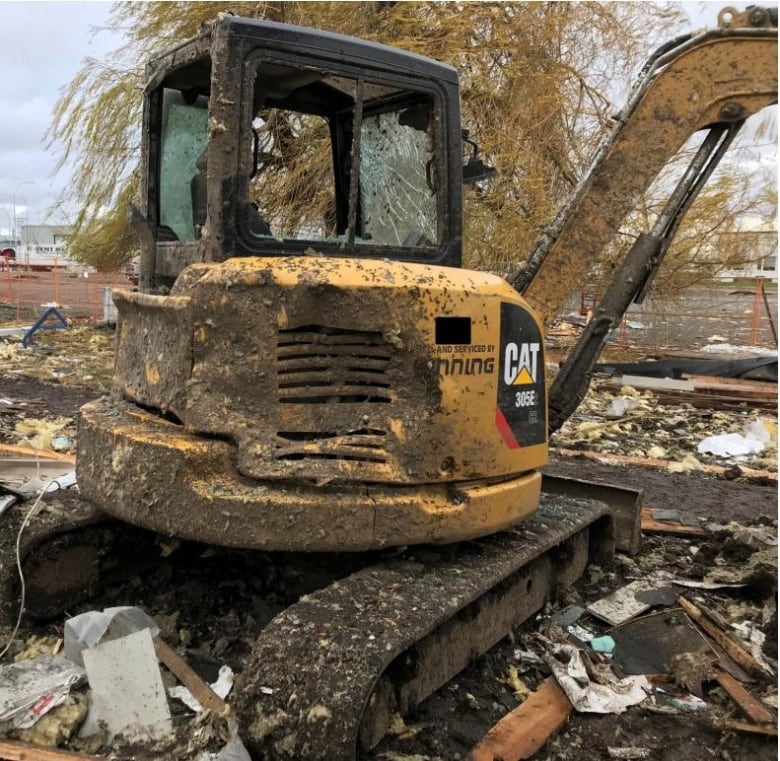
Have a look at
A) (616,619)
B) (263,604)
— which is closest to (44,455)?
(263,604)

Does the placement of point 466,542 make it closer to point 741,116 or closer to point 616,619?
point 616,619

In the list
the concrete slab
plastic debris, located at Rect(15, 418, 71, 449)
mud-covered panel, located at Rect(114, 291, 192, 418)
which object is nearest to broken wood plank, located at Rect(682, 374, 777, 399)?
plastic debris, located at Rect(15, 418, 71, 449)

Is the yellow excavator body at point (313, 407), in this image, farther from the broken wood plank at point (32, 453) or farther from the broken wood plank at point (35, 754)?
the broken wood plank at point (32, 453)

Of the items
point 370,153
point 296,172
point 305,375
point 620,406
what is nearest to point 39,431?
point 296,172

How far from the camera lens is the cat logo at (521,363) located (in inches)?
138

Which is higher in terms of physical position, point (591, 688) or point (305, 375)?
point (305, 375)

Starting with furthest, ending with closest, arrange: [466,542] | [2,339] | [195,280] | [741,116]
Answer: [2,339], [741,116], [466,542], [195,280]

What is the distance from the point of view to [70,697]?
3.17 metres

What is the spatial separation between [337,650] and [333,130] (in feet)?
8.77

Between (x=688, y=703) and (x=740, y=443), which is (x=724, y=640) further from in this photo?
(x=740, y=443)

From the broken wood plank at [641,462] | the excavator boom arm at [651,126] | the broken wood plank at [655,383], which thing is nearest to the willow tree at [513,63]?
the broken wood plank at [655,383]

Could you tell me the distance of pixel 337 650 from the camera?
275cm

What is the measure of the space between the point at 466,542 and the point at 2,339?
545 inches

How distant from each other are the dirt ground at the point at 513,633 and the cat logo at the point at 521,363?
4.33 ft
